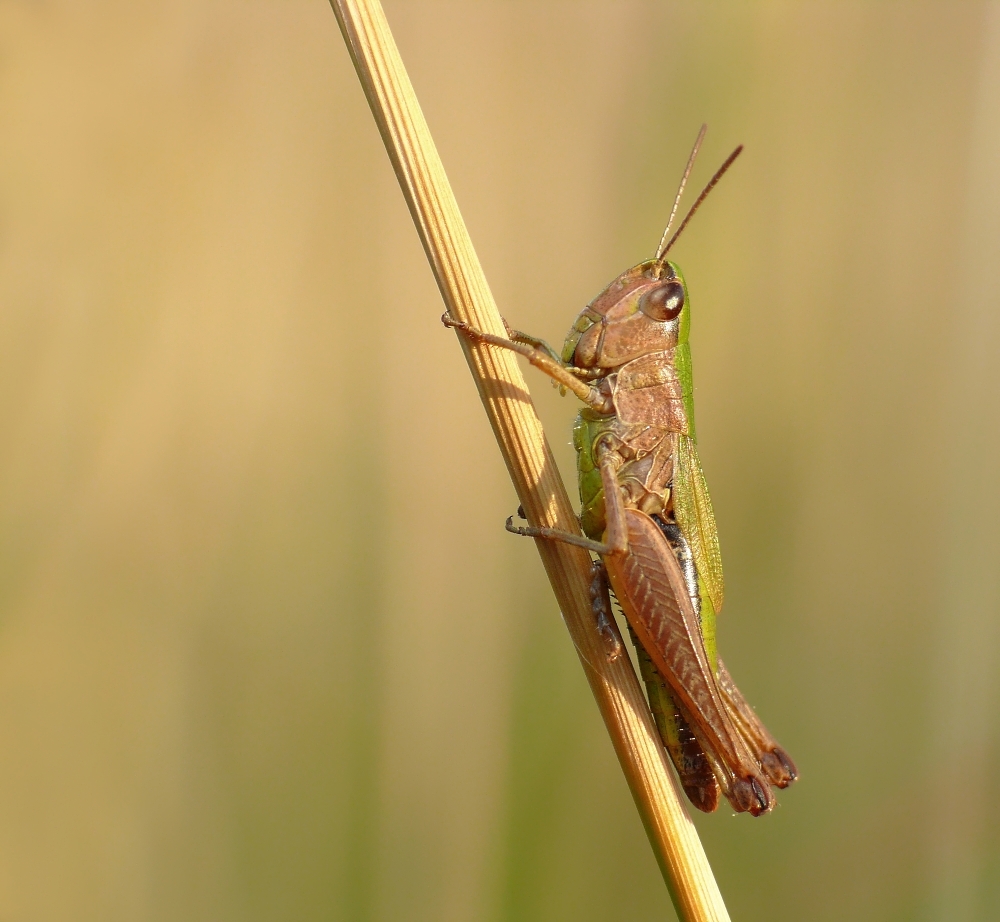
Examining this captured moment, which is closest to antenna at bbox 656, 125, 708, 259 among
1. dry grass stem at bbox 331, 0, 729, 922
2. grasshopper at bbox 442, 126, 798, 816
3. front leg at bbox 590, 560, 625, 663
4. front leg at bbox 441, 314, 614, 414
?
grasshopper at bbox 442, 126, 798, 816

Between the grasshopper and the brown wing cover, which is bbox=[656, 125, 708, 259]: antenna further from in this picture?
the brown wing cover

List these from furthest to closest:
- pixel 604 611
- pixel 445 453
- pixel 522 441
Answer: pixel 445 453 < pixel 604 611 < pixel 522 441

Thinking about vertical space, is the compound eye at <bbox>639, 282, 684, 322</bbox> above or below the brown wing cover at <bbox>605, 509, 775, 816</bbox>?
above

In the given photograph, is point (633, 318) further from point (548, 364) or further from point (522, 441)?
point (522, 441)

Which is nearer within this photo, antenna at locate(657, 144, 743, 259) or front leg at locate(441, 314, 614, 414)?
front leg at locate(441, 314, 614, 414)

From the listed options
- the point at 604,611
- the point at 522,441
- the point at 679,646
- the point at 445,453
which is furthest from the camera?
the point at 445,453

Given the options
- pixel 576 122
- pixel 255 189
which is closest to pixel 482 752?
pixel 255 189

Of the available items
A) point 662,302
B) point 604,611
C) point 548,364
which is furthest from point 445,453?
point 604,611

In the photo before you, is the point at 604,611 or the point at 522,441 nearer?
the point at 522,441
